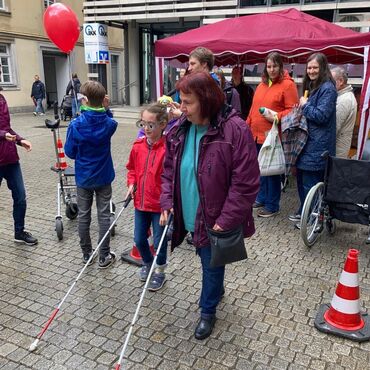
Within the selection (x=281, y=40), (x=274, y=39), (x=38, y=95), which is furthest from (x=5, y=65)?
(x=281, y=40)

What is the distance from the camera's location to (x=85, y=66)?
2192 centimetres

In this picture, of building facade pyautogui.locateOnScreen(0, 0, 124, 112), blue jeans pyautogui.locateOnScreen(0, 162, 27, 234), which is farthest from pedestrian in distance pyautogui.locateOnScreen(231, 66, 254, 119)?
Answer: building facade pyautogui.locateOnScreen(0, 0, 124, 112)

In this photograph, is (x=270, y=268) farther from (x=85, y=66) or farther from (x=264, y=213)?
(x=85, y=66)

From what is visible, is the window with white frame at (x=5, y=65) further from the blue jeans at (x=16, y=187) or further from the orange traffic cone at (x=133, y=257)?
the orange traffic cone at (x=133, y=257)

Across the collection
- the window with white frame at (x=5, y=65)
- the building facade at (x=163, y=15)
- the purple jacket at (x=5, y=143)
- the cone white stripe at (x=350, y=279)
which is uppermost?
the building facade at (x=163, y=15)

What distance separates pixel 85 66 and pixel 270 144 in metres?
19.5

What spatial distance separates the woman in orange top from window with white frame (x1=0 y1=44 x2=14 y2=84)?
15.8 m

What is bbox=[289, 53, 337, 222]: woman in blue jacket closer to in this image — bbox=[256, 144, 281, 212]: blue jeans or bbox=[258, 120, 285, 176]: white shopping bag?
bbox=[258, 120, 285, 176]: white shopping bag

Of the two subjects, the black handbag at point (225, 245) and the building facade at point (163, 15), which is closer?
the black handbag at point (225, 245)

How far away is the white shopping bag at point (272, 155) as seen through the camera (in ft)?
15.5

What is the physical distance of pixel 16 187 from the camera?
405 cm

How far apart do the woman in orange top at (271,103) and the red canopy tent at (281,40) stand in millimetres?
1009

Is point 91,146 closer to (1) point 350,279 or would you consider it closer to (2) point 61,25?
(1) point 350,279

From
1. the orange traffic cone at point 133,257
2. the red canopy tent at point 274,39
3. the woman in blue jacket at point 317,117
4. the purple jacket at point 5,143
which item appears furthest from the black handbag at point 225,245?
the red canopy tent at point 274,39
